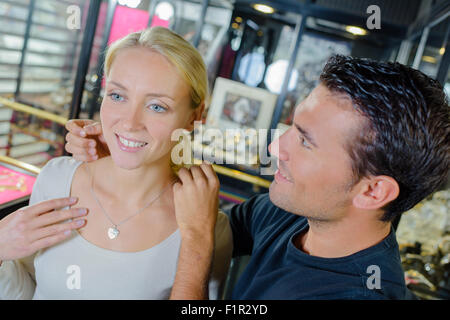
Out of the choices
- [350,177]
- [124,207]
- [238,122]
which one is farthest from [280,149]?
[238,122]

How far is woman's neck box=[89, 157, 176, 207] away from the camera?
1.28 m

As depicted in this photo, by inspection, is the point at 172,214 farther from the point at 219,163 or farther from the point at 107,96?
the point at 219,163

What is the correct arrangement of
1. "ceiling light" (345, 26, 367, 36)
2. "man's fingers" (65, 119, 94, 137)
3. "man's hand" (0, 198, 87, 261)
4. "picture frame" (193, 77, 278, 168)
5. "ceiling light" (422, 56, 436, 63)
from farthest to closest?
"picture frame" (193, 77, 278, 168) < "ceiling light" (345, 26, 367, 36) < "ceiling light" (422, 56, 436, 63) < "man's fingers" (65, 119, 94, 137) < "man's hand" (0, 198, 87, 261)

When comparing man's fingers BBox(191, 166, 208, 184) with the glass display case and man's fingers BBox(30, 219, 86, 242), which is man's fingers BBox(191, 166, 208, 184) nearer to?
man's fingers BBox(30, 219, 86, 242)

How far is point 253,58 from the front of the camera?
362cm

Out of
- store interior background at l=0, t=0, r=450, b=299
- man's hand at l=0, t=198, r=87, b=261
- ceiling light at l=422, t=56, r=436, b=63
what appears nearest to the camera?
man's hand at l=0, t=198, r=87, b=261

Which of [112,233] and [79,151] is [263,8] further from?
[112,233]

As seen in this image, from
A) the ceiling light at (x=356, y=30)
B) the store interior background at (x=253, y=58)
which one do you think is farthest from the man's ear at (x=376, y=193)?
the ceiling light at (x=356, y=30)

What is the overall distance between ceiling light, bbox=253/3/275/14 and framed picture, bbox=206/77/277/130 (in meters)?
0.68

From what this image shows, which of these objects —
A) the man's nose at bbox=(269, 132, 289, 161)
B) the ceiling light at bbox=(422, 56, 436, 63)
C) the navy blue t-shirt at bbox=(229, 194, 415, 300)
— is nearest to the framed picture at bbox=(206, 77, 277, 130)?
the ceiling light at bbox=(422, 56, 436, 63)

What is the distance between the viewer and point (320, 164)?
1.12 meters

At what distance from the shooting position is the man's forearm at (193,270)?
0.98 metres

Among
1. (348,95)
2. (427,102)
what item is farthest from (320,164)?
(427,102)

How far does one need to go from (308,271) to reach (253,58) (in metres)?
2.85
